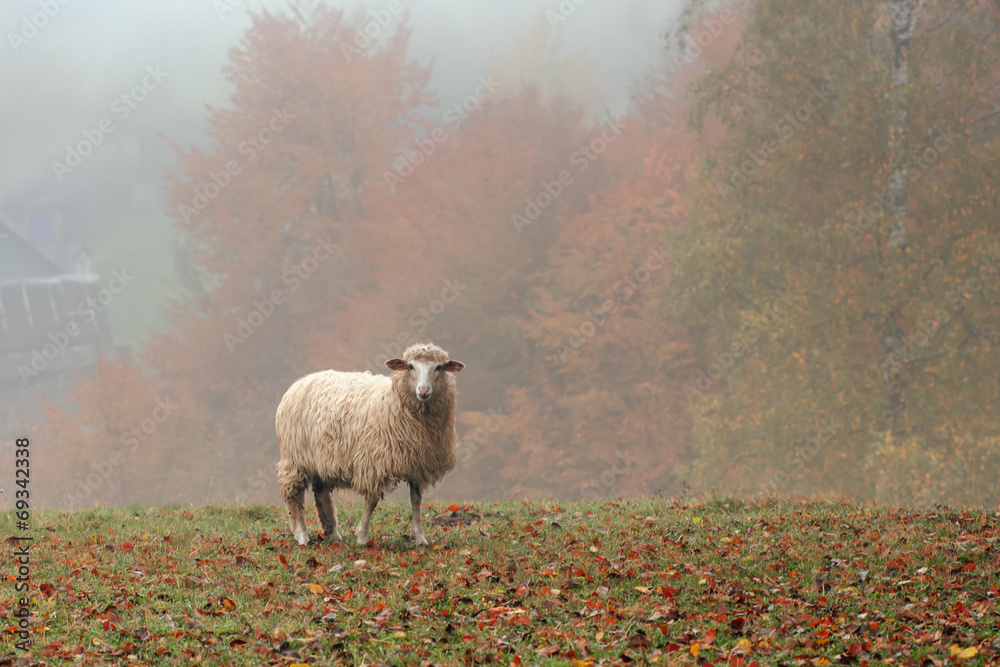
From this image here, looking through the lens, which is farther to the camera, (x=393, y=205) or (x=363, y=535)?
(x=393, y=205)

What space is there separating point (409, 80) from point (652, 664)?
3874 cm

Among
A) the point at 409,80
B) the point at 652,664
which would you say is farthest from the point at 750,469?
the point at 409,80

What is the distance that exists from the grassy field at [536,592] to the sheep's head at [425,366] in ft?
A: 5.72

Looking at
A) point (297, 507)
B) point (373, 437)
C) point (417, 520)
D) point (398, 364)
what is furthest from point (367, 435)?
point (297, 507)

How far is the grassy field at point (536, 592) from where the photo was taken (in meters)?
6.13

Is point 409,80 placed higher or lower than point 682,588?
higher

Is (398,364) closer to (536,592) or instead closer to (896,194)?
(536,592)

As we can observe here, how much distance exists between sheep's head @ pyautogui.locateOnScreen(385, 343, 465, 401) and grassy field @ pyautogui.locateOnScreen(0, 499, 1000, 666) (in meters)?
Result: 1.74

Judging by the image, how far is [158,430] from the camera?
115 feet

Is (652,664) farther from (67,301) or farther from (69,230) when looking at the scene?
(69,230)

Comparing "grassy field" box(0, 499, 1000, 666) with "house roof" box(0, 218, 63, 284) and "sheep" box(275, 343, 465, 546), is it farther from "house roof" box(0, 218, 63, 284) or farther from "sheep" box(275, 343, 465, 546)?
"house roof" box(0, 218, 63, 284)

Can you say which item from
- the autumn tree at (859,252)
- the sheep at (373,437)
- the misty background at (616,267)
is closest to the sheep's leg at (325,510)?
the sheep at (373,437)

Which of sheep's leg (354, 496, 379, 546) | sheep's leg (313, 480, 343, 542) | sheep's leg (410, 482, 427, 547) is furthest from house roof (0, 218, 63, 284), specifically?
sheep's leg (410, 482, 427, 547)

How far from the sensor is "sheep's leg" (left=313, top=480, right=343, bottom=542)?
1014 cm
